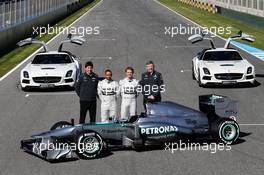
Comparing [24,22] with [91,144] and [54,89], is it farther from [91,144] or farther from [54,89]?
[91,144]

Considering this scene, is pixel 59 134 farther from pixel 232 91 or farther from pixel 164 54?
pixel 164 54

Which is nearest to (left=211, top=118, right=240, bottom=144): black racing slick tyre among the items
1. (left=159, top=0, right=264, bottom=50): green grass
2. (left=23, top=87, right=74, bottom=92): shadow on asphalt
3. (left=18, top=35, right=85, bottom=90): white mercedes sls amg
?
(left=18, top=35, right=85, bottom=90): white mercedes sls amg

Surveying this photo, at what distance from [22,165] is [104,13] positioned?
56.4 m

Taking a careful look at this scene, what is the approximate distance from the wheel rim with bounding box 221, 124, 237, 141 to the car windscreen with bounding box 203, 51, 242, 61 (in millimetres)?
9971

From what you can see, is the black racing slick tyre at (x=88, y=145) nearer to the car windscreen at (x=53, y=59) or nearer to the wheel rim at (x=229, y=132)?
the wheel rim at (x=229, y=132)

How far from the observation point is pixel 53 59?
80.8ft

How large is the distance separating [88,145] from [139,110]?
592 cm

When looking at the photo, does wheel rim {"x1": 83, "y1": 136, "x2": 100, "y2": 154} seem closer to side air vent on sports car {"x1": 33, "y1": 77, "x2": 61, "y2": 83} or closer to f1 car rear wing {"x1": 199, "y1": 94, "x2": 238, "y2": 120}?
f1 car rear wing {"x1": 199, "y1": 94, "x2": 238, "y2": 120}

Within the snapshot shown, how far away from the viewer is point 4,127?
17.2 metres

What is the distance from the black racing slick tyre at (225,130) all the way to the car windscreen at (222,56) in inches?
392

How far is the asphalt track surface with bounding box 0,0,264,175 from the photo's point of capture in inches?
507

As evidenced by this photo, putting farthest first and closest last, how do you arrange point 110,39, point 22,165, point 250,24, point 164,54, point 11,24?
point 250,24 < point 110,39 < point 11,24 < point 164,54 < point 22,165

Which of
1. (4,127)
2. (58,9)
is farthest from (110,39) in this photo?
(4,127)

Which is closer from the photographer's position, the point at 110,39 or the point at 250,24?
Answer: the point at 110,39
